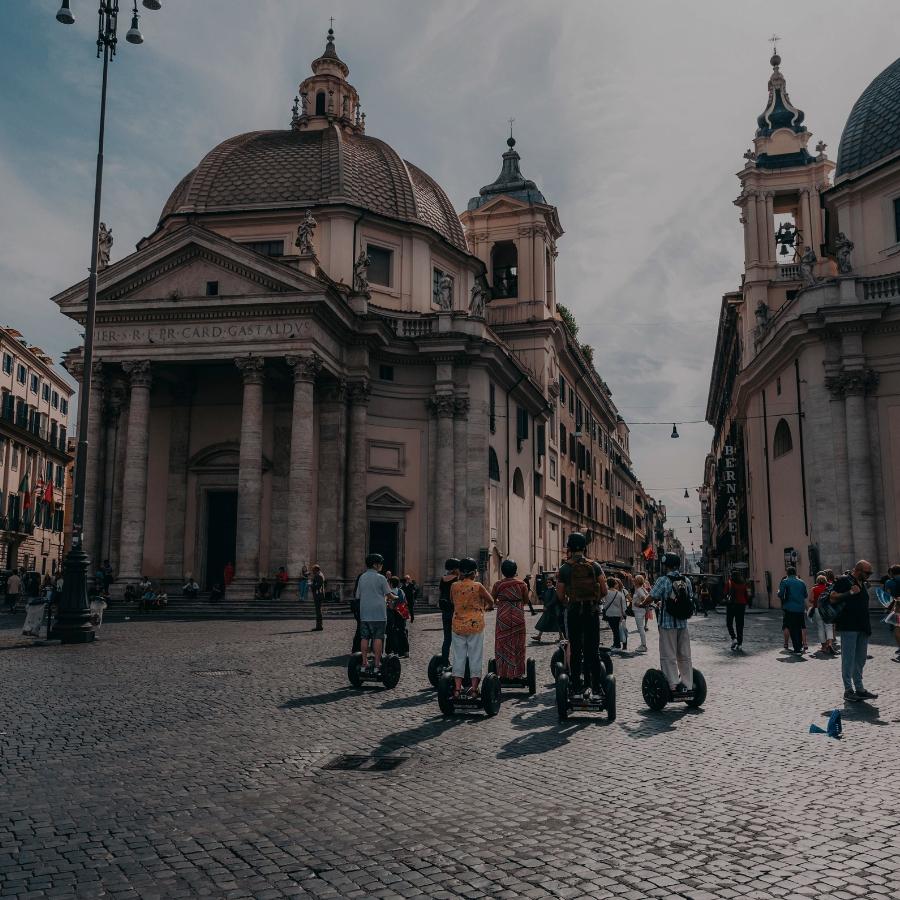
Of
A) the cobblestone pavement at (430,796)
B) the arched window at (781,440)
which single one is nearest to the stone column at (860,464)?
the arched window at (781,440)

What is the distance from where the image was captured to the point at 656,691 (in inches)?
420

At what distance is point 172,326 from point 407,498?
11.5 metres

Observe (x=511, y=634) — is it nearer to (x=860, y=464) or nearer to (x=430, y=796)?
(x=430, y=796)

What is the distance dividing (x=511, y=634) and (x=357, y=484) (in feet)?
80.3

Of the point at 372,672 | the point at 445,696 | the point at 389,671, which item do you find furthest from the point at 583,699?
the point at 372,672

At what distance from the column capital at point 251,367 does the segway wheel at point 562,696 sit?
24158 millimetres

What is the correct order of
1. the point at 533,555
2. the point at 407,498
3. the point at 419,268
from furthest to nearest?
the point at 533,555 → the point at 419,268 → the point at 407,498

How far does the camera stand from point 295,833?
584 centimetres

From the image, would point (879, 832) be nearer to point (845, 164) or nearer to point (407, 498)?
point (407, 498)

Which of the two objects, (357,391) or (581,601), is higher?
(357,391)

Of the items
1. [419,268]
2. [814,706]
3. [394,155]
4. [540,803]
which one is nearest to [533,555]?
[419,268]

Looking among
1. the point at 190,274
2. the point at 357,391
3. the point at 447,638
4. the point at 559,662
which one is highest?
the point at 190,274

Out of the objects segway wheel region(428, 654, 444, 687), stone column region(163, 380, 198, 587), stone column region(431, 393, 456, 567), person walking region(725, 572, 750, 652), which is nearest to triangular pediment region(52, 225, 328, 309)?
stone column region(163, 380, 198, 587)

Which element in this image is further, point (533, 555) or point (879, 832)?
point (533, 555)
